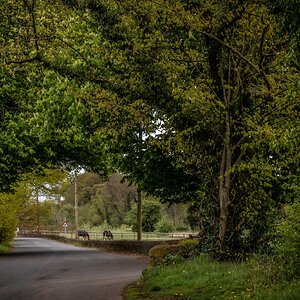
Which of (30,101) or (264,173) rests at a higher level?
(30,101)

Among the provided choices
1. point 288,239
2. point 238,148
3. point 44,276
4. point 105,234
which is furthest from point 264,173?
point 105,234

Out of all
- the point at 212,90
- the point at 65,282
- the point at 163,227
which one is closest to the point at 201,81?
the point at 212,90

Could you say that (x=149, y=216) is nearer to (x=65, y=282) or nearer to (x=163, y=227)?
(x=163, y=227)

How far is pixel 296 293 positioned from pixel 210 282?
3538 millimetres

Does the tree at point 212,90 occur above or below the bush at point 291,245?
above

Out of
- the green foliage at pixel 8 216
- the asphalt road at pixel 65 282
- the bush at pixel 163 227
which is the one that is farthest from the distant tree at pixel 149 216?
the asphalt road at pixel 65 282

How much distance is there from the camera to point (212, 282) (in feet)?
36.6

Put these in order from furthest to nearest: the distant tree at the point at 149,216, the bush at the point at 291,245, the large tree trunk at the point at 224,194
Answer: the distant tree at the point at 149,216, the large tree trunk at the point at 224,194, the bush at the point at 291,245

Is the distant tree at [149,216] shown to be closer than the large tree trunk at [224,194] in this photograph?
No

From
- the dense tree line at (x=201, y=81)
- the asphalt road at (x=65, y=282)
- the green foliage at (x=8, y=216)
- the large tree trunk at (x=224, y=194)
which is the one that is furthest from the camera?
the green foliage at (x=8, y=216)

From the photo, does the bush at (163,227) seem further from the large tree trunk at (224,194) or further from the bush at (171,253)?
the large tree trunk at (224,194)

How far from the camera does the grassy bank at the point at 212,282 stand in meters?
8.82

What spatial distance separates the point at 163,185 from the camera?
2488 centimetres

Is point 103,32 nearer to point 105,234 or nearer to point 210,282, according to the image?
point 210,282
